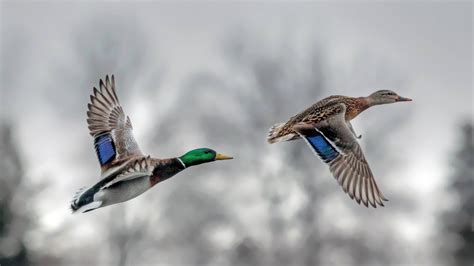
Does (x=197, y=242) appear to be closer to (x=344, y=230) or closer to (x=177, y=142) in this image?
(x=344, y=230)

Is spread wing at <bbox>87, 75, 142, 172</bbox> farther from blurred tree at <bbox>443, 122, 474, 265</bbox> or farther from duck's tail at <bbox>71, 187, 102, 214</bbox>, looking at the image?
blurred tree at <bbox>443, 122, 474, 265</bbox>

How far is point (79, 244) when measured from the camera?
22.2m

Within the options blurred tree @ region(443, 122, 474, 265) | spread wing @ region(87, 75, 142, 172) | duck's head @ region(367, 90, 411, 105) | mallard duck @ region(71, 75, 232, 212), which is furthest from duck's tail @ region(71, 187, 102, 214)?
blurred tree @ region(443, 122, 474, 265)

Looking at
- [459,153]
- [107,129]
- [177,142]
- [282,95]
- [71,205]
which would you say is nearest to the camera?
[71,205]

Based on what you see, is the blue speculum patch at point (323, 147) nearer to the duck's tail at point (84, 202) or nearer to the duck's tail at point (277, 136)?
the duck's tail at point (277, 136)

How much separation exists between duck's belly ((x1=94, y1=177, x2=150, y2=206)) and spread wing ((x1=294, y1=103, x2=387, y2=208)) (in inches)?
55.3

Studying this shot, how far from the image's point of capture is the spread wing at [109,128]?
3.44m

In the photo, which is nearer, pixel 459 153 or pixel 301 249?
pixel 301 249

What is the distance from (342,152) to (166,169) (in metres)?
1.71

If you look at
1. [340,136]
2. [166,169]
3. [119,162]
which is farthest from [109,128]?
[340,136]

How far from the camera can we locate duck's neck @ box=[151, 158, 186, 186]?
123 inches

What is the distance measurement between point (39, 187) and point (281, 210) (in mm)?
7101

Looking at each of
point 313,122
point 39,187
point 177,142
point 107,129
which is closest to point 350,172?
point 313,122

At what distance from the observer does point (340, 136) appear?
4.64 m
